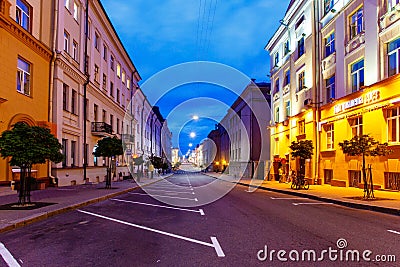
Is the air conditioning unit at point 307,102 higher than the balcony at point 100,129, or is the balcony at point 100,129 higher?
the air conditioning unit at point 307,102

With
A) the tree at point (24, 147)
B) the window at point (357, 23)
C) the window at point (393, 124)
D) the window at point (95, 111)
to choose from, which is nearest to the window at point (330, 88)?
the window at point (357, 23)

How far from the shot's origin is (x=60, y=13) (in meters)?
22.8

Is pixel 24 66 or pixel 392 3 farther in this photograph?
pixel 24 66

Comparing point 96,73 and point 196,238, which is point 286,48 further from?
point 196,238

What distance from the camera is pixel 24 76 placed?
18984 mm

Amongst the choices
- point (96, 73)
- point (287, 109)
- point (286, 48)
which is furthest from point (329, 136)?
point (96, 73)

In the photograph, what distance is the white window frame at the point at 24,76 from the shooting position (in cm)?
1839

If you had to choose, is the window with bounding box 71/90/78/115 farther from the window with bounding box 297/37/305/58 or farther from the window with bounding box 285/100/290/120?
the window with bounding box 285/100/290/120

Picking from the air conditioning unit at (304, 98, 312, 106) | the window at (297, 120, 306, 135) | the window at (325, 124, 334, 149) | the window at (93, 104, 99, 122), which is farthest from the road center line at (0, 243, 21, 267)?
the window at (93, 104, 99, 122)

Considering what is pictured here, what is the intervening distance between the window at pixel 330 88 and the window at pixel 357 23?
3828 millimetres

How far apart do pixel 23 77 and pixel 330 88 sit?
20347 millimetres

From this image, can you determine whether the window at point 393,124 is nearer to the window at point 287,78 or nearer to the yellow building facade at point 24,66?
the window at point 287,78

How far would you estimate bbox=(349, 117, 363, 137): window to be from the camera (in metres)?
21.9

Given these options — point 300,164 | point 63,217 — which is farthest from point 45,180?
point 300,164
